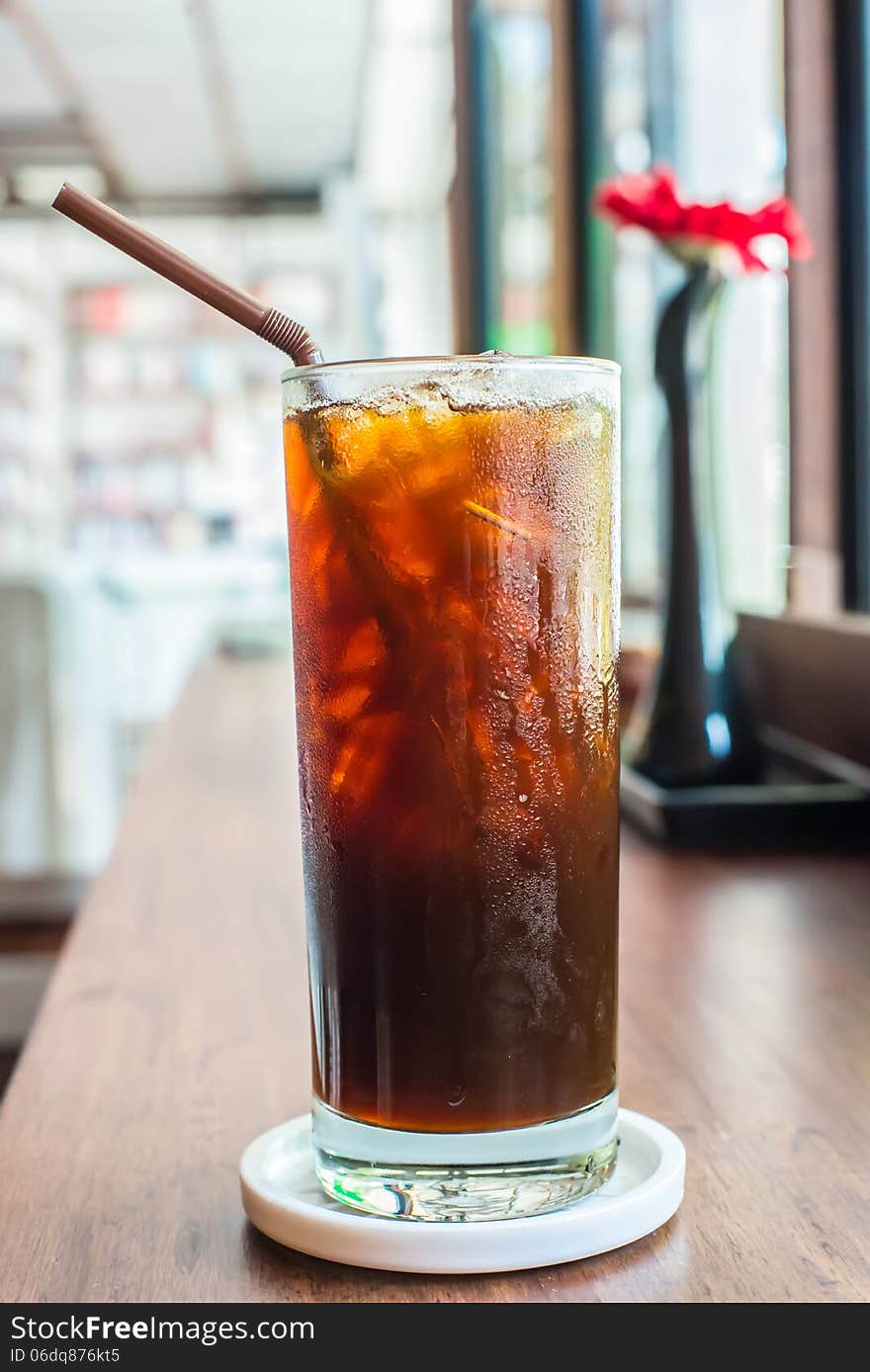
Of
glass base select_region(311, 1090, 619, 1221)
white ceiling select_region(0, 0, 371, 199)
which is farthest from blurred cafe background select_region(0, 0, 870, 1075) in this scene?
glass base select_region(311, 1090, 619, 1221)

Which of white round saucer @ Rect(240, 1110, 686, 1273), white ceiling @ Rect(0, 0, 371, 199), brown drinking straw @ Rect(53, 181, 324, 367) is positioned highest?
white ceiling @ Rect(0, 0, 371, 199)

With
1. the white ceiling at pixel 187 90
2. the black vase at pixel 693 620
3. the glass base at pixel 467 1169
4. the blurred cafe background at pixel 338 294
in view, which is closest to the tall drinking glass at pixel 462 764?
the glass base at pixel 467 1169

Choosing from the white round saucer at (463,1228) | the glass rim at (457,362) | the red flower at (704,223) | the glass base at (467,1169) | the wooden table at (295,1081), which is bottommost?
the wooden table at (295,1081)

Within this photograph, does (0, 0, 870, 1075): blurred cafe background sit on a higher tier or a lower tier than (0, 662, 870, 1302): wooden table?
higher

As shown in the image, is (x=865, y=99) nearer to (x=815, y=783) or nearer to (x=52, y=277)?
(x=815, y=783)

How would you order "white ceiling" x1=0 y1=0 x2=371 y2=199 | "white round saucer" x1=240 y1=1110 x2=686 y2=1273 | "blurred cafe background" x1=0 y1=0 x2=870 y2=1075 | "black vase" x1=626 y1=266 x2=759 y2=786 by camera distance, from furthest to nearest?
"white ceiling" x1=0 y1=0 x2=371 y2=199 → "blurred cafe background" x1=0 y1=0 x2=870 y2=1075 → "black vase" x1=626 y1=266 x2=759 y2=786 → "white round saucer" x1=240 y1=1110 x2=686 y2=1273

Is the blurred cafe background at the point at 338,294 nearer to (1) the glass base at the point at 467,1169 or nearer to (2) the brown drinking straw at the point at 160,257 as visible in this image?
(2) the brown drinking straw at the point at 160,257

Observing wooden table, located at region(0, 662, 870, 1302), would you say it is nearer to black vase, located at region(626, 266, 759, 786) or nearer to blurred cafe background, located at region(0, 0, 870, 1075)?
black vase, located at region(626, 266, 759, 786)
